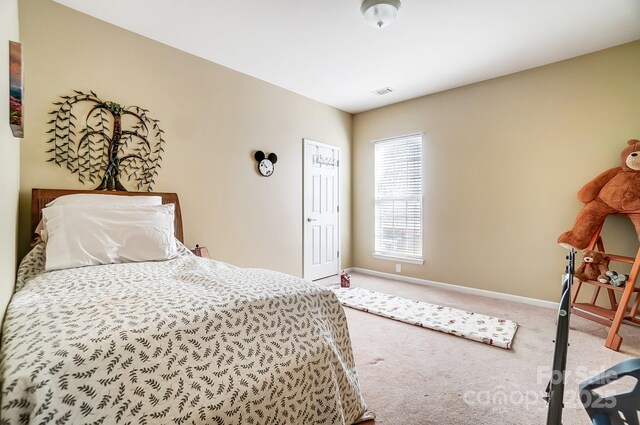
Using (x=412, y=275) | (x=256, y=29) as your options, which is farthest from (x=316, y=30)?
(x=412, y=275)

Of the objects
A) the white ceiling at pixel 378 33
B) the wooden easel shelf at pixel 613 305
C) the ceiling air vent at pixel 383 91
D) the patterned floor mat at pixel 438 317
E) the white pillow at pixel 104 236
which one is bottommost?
the patterned floor mat at pixel 438 317

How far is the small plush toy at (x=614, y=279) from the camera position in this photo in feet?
8.32

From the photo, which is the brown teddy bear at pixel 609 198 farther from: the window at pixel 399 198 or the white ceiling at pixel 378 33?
the window at pixel 399 198

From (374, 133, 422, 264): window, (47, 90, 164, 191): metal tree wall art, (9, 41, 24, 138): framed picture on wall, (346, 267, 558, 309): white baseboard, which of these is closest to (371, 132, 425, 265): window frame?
(374, 133, 422, 264): window

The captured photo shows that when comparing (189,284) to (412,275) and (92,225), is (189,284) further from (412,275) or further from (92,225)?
(412,275)

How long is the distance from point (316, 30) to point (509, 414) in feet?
10.2

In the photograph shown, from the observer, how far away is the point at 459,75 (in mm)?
3533

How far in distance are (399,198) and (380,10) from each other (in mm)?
2779

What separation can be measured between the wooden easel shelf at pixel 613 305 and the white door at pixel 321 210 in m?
2.99

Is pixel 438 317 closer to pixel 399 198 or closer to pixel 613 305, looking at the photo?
pixel 613 305

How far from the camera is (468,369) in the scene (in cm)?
204

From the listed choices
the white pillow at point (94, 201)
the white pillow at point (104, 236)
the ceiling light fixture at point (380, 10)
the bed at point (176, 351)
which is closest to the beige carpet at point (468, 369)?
the bed at point (176, 351)

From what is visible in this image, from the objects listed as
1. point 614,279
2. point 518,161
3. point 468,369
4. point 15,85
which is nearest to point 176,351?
point 15,85

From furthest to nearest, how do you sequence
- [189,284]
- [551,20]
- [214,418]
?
[551,20] → [189,284] → [214,418]
